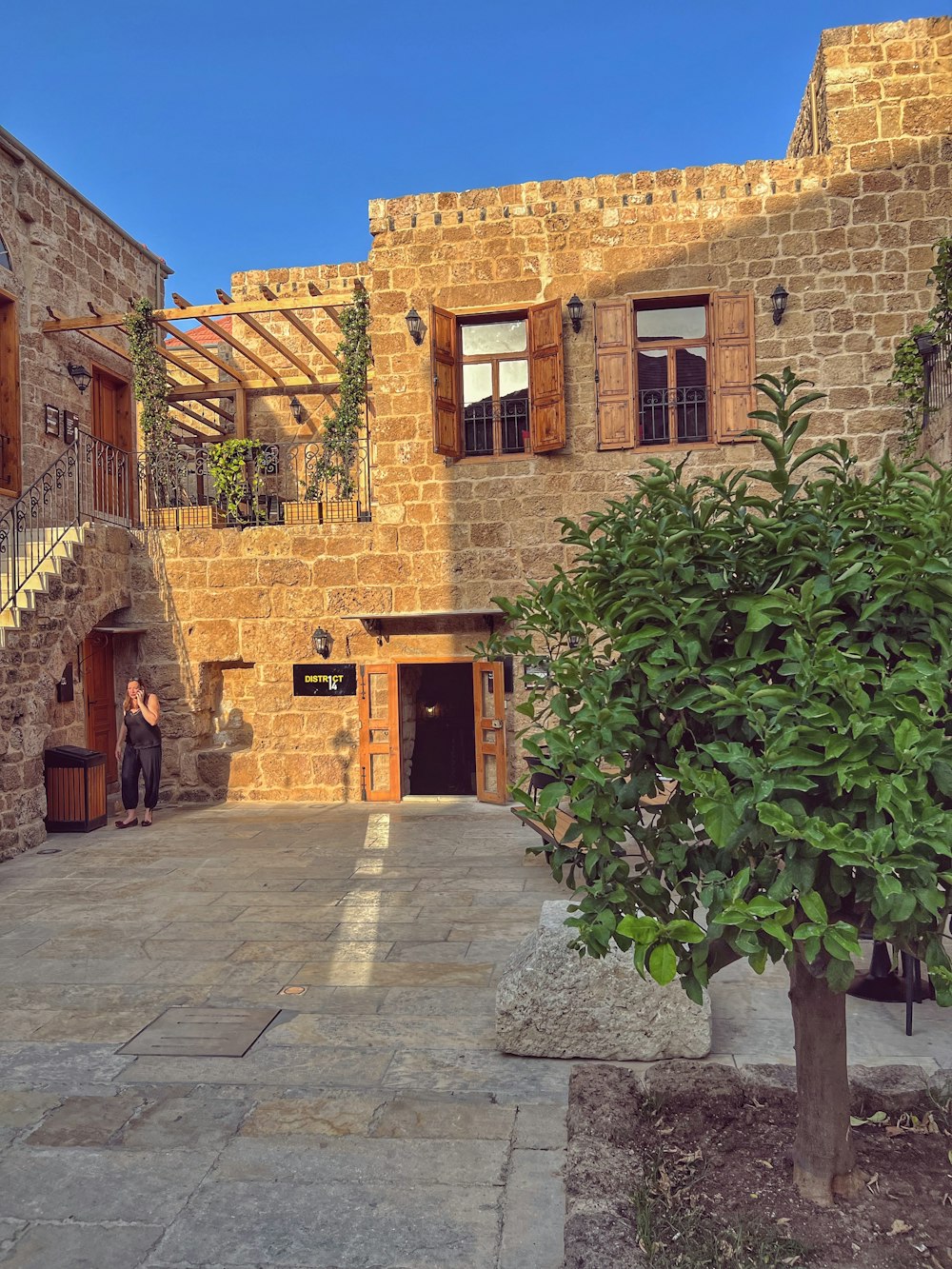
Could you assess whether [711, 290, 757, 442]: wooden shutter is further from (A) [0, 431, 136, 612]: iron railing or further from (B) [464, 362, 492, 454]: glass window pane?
(A) [0, 431, 136, 612]: iron railing

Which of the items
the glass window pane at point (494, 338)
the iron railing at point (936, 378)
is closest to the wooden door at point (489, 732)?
the glass window pane at point (494, 338)

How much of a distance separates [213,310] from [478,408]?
356 centimetres

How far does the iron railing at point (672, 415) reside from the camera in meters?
9.84

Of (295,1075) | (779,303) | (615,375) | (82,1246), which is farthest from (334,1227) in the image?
(779,303)

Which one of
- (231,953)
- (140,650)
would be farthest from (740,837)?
(140,650)

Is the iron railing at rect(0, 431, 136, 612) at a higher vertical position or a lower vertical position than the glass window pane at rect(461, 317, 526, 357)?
lower

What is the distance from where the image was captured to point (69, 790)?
9.31 m

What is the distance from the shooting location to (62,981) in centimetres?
511

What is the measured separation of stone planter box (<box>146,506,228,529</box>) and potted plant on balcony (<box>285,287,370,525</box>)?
88 centimetres

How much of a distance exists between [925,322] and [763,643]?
848 centimetres

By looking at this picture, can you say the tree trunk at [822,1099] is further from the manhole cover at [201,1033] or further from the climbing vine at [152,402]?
the climbing vine at [152,402]

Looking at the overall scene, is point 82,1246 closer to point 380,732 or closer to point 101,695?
point 380,732

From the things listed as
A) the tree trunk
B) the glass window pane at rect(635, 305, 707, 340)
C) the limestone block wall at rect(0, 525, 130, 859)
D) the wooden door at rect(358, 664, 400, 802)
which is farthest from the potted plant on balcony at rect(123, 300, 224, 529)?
the tree trunk

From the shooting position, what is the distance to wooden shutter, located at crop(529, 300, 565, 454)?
9773 mm
